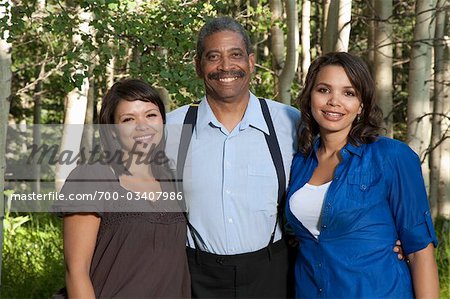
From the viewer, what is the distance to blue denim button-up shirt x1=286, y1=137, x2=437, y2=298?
335 cm

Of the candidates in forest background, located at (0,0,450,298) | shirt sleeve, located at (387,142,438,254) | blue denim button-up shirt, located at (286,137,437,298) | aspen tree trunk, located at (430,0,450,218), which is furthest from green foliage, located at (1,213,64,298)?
aspen tree trunk, located at (430,0,450,218)

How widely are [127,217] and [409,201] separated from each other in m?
1.30

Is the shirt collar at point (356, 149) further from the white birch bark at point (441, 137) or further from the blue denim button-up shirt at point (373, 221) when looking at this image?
the white birch bark at point (441, 137)

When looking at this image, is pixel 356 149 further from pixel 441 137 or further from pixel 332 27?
pixel 441 137

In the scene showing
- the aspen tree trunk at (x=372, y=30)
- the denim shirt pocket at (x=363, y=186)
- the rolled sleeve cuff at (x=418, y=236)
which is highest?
the aspen tree trunk at (x=372, y=30)

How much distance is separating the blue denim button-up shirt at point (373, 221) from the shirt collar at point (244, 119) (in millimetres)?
648

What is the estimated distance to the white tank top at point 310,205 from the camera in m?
3.51

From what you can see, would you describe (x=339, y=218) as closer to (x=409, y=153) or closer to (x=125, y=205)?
(x=409, y=153)

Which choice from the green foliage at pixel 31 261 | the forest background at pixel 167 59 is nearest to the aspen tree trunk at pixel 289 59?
the forest background at pixel 167 59

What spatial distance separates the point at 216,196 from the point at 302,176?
1.59ft

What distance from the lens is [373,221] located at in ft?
11.1

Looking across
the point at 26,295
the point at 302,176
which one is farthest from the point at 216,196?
the point at 26,295

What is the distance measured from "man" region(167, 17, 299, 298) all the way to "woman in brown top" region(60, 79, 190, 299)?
0.19 metres

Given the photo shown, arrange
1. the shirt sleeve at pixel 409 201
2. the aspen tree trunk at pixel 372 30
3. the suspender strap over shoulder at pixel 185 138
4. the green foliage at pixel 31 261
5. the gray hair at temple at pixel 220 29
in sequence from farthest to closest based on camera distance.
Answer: the aspen tree trunk at pixel 372 30
the green foliage at pixel 31 261
the gray hair at temple at pixel 220 29
the suspender strap over shoulder at pixel 185 138
the shirt sleeve at pixel 409 201
